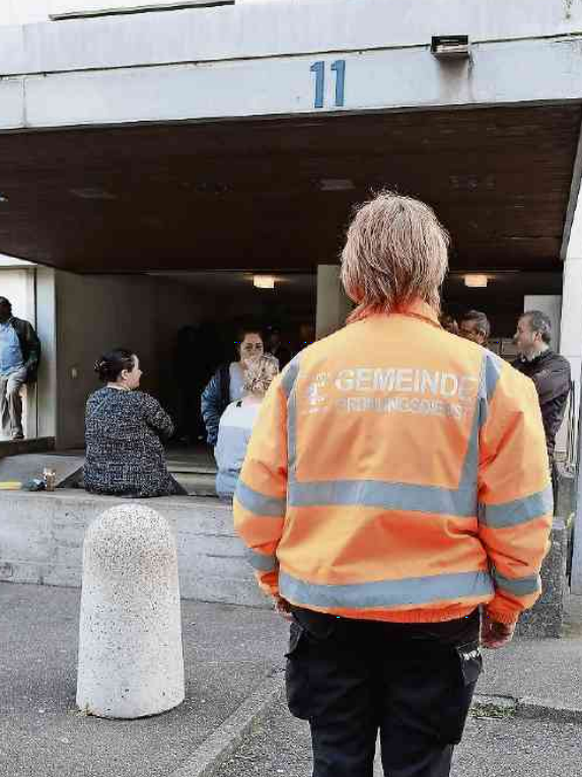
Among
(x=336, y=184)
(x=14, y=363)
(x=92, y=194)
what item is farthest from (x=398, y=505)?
(x=14, y=363)

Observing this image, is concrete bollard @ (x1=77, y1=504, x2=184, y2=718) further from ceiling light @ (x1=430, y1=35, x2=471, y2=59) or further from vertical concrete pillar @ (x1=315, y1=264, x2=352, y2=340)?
vertical concrete pillar @ (x1=315, y1=264, x2=352, y2=340)

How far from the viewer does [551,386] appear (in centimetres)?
609

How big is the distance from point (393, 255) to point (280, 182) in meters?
6.22

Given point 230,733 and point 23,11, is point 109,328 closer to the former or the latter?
point 23,11

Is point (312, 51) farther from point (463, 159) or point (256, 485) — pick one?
Answer: point (256, 485)

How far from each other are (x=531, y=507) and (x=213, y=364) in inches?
586

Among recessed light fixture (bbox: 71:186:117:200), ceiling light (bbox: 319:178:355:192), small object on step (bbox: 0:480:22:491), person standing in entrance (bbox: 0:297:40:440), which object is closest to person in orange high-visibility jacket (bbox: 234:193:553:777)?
small object on step (bbox: 0:480:22:491)

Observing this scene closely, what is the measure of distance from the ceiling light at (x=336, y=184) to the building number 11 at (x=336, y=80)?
7.96ft

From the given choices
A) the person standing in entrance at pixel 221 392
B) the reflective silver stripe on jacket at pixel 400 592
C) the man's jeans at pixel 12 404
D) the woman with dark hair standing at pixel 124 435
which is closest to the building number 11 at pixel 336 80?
the woman with dark hair standing at pixel 124 435

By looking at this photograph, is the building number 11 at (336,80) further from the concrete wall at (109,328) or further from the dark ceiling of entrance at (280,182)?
the concrete wall at (109,328)

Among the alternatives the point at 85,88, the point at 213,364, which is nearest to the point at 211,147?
the point at 85,88

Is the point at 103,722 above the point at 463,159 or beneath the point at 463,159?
beneath

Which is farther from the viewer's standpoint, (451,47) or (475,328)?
(475,328)

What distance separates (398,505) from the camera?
2.05 m
